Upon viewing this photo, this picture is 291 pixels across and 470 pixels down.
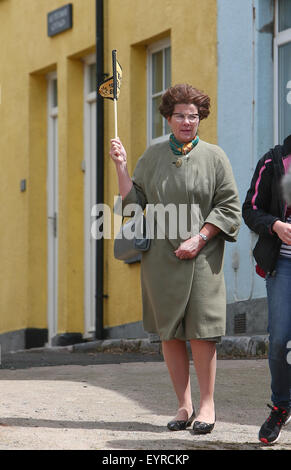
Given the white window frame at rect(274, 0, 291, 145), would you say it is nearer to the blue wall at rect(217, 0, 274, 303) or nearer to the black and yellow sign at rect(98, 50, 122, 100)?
the blue wall at rect(217, 0, 274, 303)

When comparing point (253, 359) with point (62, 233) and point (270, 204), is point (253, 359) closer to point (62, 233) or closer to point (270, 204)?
point (270, 204)

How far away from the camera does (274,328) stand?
576cm

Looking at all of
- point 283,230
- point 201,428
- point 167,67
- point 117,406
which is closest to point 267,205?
point 283,230

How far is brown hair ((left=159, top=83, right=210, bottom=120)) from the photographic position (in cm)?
641

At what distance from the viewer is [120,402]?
7.46 meters

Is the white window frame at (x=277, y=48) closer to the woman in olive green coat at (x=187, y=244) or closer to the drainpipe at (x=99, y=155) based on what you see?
the drainpipe at (x=99, y=155)

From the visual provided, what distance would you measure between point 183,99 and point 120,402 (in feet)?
6.82

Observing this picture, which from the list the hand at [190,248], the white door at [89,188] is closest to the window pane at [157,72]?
the white door at [89,188]

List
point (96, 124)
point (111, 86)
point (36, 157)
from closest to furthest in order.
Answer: point (111, 86), point (96, 124), point (36, 157)

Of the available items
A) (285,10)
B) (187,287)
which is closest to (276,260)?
(187,287)

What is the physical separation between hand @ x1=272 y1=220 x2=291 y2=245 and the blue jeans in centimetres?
16

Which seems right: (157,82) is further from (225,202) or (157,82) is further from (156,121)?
(225,202)

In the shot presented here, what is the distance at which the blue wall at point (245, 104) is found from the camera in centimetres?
1100

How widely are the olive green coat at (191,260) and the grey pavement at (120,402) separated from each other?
1.91ft
